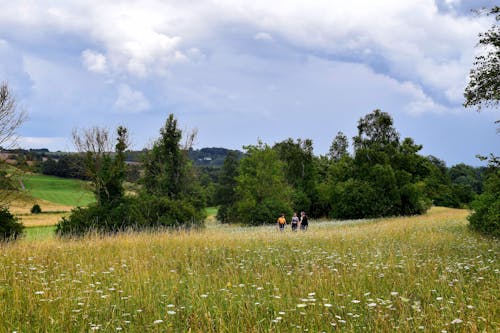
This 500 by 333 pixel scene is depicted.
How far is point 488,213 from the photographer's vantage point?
19.4 meters

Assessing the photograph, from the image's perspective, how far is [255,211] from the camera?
47844 mm

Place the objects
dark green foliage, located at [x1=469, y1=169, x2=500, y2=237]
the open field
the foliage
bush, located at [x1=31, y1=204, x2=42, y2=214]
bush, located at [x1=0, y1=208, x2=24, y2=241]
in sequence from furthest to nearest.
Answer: bush, located at [x1=31, y1=204, x2=42, y2=214] < the foliage < bush, located at [x1=0, y1=208, x2=24, y2=241] < dark green foliage, located at [x1=469, y1=169, x2=500, y2=237] < the open field

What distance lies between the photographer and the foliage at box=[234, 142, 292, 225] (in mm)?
47969

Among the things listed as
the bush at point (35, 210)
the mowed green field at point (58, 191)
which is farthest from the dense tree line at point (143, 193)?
the mowed green field at point (58, 191)

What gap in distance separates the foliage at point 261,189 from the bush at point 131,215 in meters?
20.4

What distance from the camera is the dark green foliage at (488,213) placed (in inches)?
703

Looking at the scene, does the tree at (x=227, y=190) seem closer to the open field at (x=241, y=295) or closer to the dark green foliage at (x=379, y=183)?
the dark green foliage at (x=379, y=183)

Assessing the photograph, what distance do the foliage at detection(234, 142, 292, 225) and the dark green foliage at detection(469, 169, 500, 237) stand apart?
2807 centimetres

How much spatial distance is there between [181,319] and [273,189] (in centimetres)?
4446

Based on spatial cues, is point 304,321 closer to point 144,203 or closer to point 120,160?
point 144,203

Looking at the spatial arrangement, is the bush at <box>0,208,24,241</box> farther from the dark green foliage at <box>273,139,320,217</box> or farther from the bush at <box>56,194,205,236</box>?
the dark green foliage at <box>273,139,320,217</box>

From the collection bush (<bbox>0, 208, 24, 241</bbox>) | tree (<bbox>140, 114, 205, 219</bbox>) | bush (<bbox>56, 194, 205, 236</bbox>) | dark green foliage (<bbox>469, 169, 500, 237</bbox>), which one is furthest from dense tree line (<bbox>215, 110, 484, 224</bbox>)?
bush (<bbox>0, 208, 24, 241</bbox>)

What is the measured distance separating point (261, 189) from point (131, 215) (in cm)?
2636

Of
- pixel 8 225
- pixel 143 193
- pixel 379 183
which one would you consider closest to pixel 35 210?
pixel 143 193
